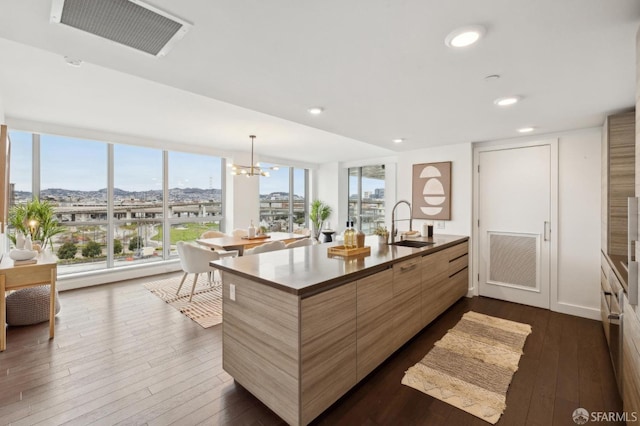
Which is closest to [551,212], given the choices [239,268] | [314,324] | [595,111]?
[595,111]

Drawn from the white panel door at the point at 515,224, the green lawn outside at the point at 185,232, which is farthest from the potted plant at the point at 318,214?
the white panel door at the point at 515,224

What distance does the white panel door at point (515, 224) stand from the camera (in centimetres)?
362

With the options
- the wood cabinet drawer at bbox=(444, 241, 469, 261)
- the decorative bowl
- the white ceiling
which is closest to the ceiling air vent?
the white ceiling

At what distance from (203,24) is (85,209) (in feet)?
16.4

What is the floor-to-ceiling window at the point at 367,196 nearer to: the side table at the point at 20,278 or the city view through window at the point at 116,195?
the city view through window at the point at 116,195

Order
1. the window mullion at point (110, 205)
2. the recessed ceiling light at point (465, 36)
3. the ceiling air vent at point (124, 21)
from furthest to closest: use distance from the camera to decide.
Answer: the window mullion at point (110, 205) → the recessed ceiling light at point (465, 36) → the ceiling air vent at point (124, 21)

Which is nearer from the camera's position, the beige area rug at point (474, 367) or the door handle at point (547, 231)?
the beige area rug at point (474, 367)

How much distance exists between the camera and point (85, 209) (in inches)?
195

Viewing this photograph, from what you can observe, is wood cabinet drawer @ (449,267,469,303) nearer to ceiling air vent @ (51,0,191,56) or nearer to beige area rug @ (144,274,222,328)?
beige area rug @ (144,274,222,328)

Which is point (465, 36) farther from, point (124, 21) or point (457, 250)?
point (457, 250)

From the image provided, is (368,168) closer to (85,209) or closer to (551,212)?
(551,212)

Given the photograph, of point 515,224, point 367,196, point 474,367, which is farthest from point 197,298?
point 367,196

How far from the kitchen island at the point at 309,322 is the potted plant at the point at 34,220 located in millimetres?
3722

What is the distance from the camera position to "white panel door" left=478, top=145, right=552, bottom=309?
362 cm
